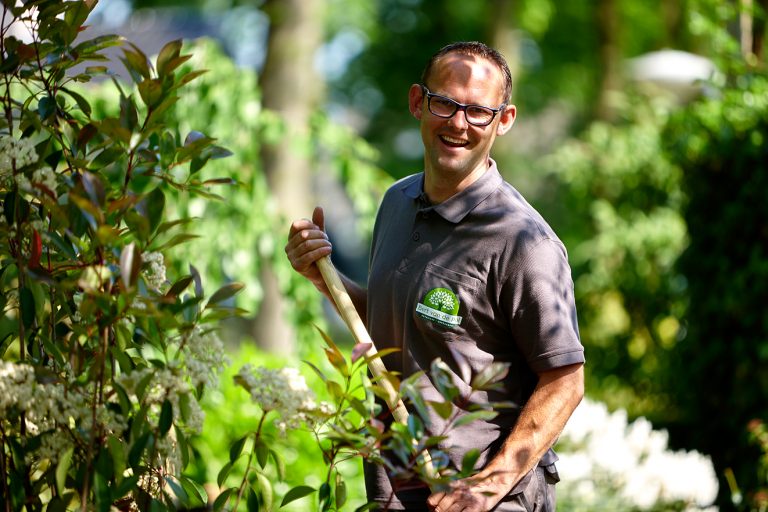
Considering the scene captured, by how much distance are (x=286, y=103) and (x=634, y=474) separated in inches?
181

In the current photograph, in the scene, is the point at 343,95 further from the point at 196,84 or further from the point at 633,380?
the point at 196,84

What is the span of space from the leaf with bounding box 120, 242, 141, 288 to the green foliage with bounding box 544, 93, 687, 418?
26.7 ft

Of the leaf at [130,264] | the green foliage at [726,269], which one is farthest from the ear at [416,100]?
the green foliage at [726,269]

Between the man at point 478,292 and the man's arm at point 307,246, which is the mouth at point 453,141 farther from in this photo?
the man's arm at point 307,246

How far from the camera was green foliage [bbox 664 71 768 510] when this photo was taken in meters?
→ 5.64

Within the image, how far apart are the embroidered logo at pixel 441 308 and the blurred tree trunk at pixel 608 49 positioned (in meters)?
15.0

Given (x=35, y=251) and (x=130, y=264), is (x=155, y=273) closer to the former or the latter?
(x=35, y=251)

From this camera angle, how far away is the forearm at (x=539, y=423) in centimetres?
225

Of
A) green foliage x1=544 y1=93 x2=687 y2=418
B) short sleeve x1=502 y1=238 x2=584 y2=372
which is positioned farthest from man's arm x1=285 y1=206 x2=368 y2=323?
green foliage x1=544 y1=93 x2=687 y2=418

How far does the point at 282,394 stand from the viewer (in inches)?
77.9

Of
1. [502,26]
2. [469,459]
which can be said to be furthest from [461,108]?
[502,26]

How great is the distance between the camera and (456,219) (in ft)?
8.05

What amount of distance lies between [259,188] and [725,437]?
309 cm

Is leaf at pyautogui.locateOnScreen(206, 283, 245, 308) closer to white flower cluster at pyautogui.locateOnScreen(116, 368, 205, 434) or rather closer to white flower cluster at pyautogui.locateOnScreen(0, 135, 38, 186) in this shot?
white flower cluster at pyautogui.locateOnScreen(116, 368, 205, 434)
